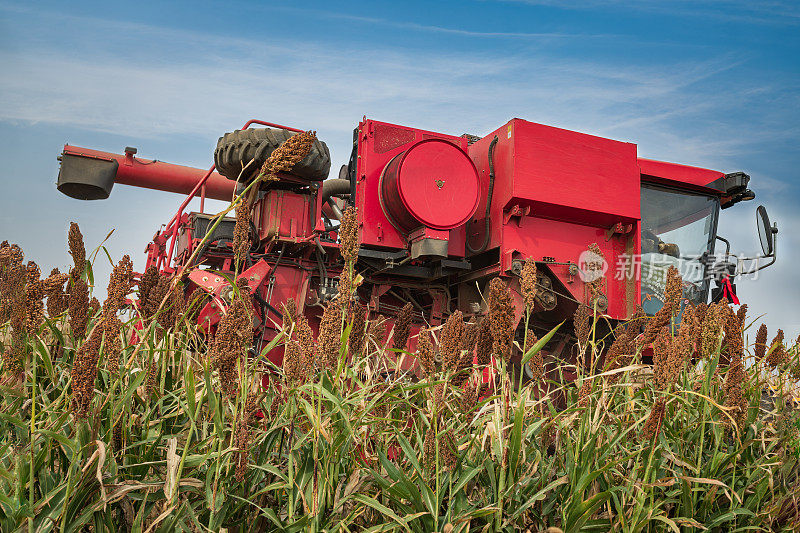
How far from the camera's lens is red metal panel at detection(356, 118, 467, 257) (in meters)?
6.26

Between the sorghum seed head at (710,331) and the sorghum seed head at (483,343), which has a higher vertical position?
the sorghum seed head at (710,331)

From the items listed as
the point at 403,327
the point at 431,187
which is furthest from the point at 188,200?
the point at 403,327

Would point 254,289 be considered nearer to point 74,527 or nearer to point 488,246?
point 488,246

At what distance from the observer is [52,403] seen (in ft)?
7.16

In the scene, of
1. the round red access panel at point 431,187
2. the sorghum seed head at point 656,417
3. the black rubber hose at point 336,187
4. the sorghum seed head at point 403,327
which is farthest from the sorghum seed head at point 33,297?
the black rubber hose at point 336,187

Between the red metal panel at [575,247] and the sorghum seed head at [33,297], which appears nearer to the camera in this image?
the sorghum seed head at [33,297]

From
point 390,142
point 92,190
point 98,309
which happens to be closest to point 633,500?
point 98,309

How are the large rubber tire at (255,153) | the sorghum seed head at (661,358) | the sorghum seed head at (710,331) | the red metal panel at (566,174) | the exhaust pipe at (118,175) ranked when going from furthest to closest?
the exhaust pipe at (118,175) < the red metal panel at (566,174) < the large rubber tire at (255,153) < the sorghum seed head at (710,331) < the sorghum seed head at (661,358)

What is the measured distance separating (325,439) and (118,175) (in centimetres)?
649

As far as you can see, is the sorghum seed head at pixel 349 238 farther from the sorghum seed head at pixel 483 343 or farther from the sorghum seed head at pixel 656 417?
the sorghum seed head at pixel 656 417

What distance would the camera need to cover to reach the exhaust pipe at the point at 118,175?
7.02 metres

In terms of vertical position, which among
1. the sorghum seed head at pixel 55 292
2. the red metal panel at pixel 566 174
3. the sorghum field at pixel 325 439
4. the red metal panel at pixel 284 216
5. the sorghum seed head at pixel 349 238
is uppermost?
the red metal panel at pixel 566 174

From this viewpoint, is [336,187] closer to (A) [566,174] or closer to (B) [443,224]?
(B) [443,224]

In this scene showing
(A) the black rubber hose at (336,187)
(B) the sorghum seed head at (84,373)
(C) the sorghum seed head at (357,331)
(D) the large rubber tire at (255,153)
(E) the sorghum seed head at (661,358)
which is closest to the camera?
(B) the sorghum seed head at (84,373)
